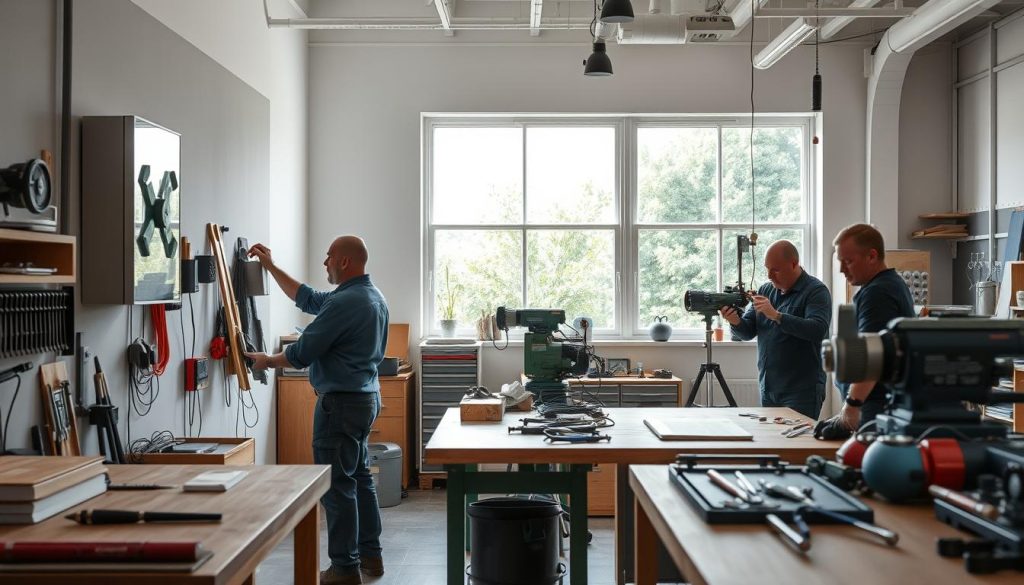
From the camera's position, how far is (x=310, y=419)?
6133mm

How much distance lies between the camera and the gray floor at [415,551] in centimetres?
451

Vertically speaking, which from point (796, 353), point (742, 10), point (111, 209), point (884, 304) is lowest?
point (796, 353)

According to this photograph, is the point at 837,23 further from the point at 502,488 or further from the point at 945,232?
the point at 502,488

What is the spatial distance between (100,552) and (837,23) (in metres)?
6.19

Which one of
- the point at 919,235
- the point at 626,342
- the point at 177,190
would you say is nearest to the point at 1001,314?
the point at 919,235

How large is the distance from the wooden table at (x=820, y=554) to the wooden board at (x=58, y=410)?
227cm

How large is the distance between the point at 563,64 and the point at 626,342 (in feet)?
7.75

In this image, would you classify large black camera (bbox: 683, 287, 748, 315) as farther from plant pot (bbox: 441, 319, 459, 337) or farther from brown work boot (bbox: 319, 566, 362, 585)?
plant pot (bbox: 441, 319, 459, 337)

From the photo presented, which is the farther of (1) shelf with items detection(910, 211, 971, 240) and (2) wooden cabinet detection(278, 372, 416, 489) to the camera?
(1) shelf with items detection(910, 211, 971, 240)

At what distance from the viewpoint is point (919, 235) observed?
273 inches

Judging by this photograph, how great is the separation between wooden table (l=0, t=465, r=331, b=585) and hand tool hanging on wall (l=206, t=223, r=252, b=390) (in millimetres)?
2268

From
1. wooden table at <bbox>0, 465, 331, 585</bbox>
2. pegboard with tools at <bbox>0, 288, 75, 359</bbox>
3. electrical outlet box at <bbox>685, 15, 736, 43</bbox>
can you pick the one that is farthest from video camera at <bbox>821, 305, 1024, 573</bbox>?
electrical outlet box at <bbox>685, 15, 736, 43</bbox>

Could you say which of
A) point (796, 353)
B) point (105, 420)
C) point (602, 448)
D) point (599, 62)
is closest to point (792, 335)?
point (796, 353)

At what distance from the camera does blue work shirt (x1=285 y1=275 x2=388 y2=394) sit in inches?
164
